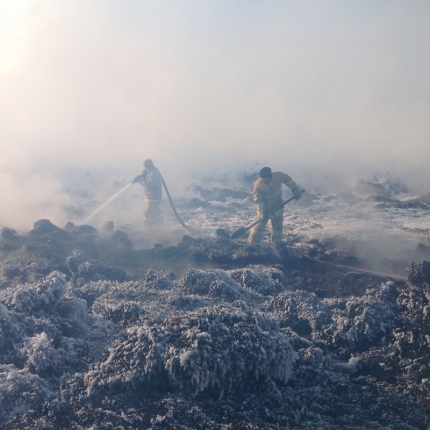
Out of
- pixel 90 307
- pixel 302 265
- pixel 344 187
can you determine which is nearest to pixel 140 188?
pixel 344 187

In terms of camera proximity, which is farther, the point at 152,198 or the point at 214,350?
the point at 152,198

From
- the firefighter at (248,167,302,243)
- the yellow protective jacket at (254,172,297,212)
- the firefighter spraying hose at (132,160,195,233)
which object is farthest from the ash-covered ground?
the firefighter spraying hose at (132,160,195,233)

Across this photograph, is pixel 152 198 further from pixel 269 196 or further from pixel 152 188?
pixel 269 196

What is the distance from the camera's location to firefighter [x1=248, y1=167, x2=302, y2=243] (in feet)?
41.5

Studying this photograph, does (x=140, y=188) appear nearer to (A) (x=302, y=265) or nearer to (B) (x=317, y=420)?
(A) (x=302, y=265)

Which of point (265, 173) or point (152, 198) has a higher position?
point (265, 173)

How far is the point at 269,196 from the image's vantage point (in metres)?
12.7

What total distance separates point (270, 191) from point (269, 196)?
0.51 ft

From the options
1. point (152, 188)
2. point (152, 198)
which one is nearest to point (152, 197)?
point (152, 198)

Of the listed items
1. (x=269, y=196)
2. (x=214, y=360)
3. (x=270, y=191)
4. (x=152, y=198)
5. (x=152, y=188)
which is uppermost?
(x=152, y=188)

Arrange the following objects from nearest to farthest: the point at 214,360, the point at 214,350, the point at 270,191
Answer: the point at 214,360 → the point at 214,350 → the point at 270,191

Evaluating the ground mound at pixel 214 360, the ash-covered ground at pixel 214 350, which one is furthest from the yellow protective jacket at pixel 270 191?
the ground mound at pixel 214 360

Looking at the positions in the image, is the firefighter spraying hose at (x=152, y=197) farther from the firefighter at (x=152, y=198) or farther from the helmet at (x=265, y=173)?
the helmet at (x=265, y=173)

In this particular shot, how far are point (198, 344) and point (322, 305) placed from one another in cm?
308
